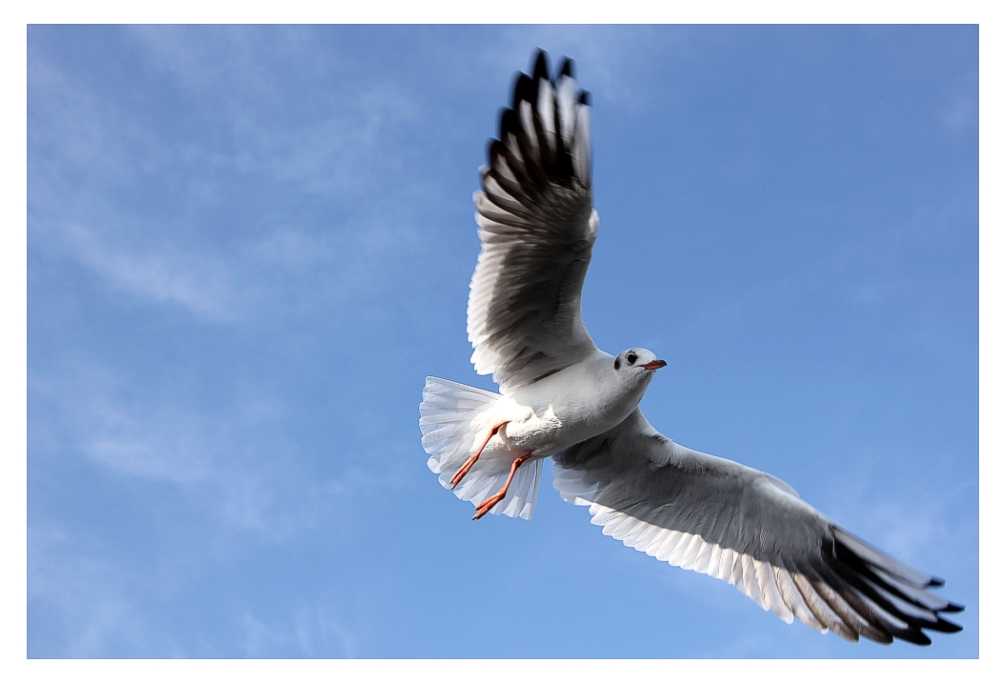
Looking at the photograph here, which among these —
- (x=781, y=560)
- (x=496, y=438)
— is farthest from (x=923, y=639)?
(x=496, y=438)

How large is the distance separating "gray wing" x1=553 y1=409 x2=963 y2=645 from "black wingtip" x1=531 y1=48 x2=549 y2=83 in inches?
112

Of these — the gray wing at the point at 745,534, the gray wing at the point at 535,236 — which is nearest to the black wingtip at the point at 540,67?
the gray wing at the point at 535,236

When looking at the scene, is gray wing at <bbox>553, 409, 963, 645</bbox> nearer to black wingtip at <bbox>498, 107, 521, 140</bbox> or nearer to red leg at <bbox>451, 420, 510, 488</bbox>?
red leg at <bbox>451, 420, 510, 488</bbox>

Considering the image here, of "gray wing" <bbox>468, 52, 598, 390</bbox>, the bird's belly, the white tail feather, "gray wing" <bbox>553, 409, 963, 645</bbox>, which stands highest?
"gray wing" <bbox>468, 52, 598, 390</bbox>

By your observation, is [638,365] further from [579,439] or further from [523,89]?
[523,89]

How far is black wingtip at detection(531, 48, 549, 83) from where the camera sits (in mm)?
4859

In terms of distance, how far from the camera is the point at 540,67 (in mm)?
4863

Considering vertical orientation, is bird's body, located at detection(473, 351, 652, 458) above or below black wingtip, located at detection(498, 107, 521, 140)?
below

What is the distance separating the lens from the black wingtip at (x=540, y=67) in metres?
4.86

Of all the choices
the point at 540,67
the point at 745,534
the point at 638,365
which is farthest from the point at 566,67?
the point at 745,534

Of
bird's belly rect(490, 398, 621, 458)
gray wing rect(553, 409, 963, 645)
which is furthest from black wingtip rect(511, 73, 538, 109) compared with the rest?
gray wing rect(553, 409, 963, 645)

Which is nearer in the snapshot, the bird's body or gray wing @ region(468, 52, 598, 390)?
gray wing @ region(468, 52, 598, 390)

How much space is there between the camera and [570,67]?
15.9 ft
